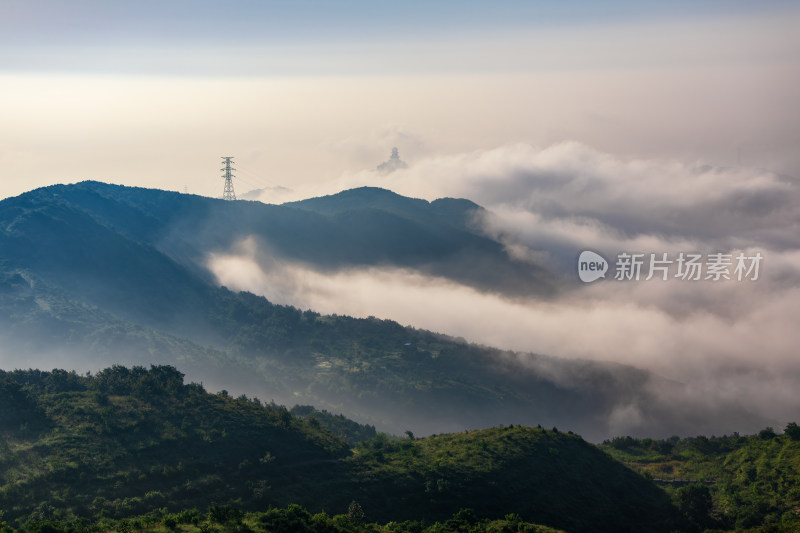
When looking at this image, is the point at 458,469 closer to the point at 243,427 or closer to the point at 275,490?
the point at 275,490

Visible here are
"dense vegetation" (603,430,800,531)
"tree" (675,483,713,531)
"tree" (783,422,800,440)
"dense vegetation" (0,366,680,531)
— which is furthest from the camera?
"tree" (783,422,800,440)


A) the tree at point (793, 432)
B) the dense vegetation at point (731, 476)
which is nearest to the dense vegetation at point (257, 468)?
the dense vegetation at point (731, 476)

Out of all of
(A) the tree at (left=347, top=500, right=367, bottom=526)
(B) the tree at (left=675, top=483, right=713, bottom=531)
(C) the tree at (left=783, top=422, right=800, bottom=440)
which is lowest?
(A) the tree at (left=347, top=500, right=367, bottom=526)

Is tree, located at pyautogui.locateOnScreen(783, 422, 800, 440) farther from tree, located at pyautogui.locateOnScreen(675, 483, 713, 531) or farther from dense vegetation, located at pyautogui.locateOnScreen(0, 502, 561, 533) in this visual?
dense vegetation, located at pyautogui.locateOnScreen(0, 502, 561, 533)

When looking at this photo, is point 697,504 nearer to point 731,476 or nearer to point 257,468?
point 731,476

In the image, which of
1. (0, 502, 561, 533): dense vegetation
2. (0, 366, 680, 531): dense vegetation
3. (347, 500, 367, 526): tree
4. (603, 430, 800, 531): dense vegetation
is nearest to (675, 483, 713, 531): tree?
(603, 430, 800, 531): dense vegetation


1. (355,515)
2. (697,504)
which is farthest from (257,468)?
(697,504)

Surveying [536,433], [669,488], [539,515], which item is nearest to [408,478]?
[539,515]

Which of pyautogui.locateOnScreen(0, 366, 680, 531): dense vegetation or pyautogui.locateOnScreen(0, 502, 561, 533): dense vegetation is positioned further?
pyautogui.locateOnScreen(0, 366, 680, 531): dense vegetation

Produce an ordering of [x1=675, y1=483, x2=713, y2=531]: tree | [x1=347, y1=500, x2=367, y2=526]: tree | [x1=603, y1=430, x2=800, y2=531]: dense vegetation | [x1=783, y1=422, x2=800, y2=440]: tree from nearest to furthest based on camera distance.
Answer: [x1=347, y1=500, x2=367, y2=526]: tree, [x1=603, y1=430, x2=800, y2=531]: dense vegetation, [x1=675, y1=483, x2=713, y2=531]: tree, [x1=783, y1=422, x2=800, y2=440]: tree
